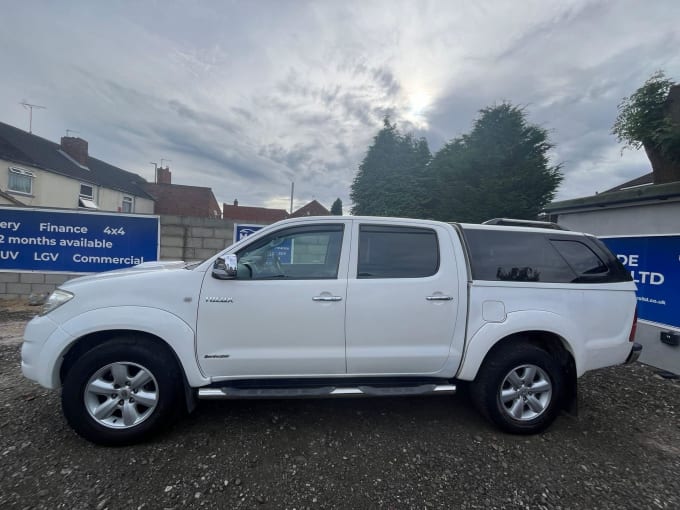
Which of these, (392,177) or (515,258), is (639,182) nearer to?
(392,177)

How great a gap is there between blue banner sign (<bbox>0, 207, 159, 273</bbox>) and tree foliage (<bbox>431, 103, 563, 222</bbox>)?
33.1 ft

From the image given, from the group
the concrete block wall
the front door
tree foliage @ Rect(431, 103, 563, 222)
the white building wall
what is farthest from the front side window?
the white building wall

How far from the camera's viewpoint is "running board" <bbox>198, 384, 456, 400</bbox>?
2.49 meters

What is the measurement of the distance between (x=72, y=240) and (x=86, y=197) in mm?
20050

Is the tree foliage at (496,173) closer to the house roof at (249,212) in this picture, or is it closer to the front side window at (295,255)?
the front side window at (295,255)

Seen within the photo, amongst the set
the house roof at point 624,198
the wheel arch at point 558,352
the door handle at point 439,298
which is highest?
the house roof at point 624,198

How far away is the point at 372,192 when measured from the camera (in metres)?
17.8

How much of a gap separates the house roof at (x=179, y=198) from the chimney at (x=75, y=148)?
8.93 metres

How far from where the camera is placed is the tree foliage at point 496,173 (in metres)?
11.1

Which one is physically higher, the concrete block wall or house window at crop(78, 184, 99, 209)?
house window at crop(78, 184, 99, 209)

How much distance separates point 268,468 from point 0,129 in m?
27.3

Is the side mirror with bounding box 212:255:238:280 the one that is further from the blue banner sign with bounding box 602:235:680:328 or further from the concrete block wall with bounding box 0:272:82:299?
the concrete block wall with bounding box 0:272:82:299

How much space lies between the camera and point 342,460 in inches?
93.7

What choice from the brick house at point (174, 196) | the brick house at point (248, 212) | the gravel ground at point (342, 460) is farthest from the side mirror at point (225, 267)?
the brick house at point (248, 212)
